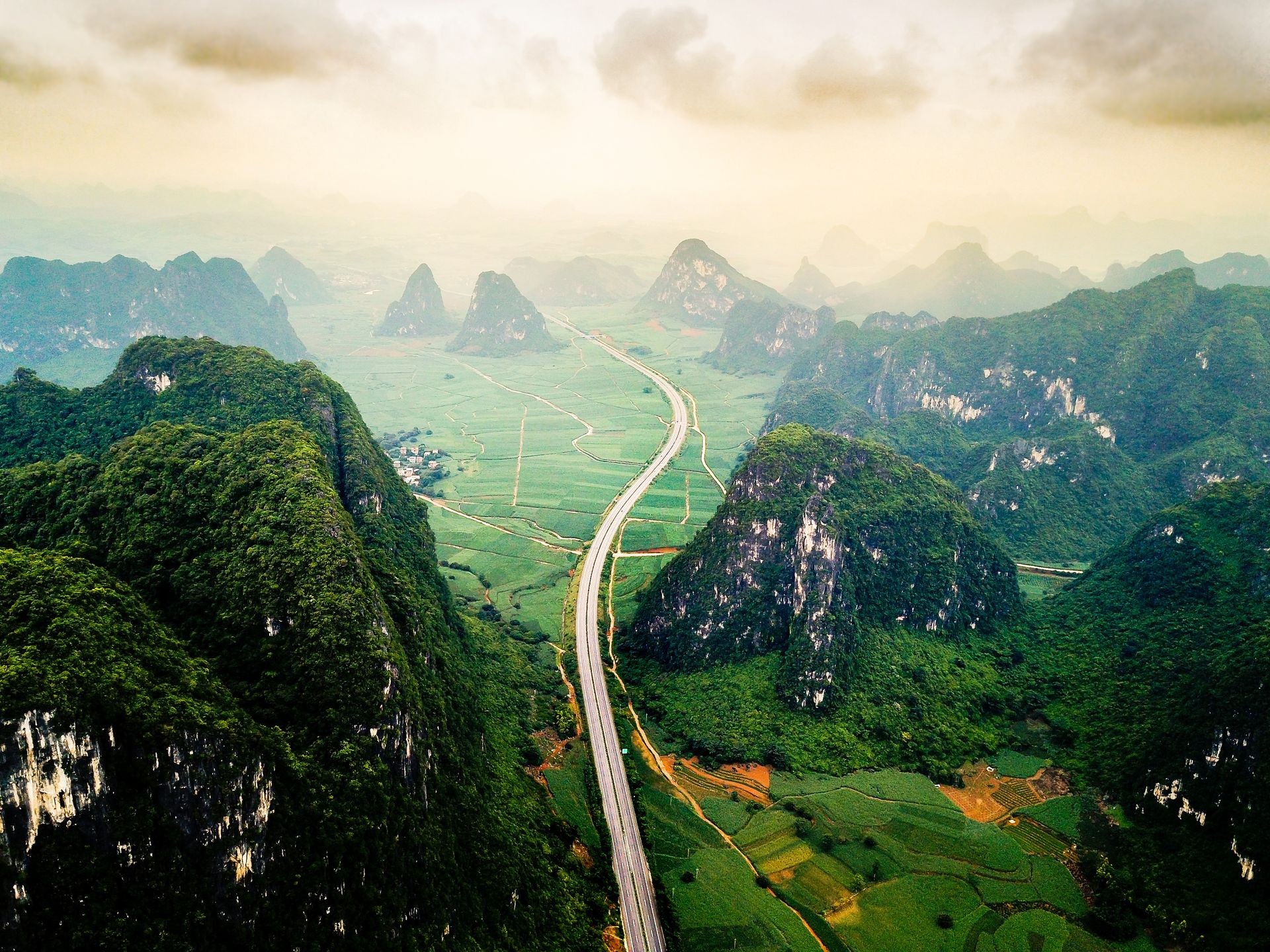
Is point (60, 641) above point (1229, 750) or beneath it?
above

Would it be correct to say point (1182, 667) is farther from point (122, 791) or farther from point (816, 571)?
point (122, 791)

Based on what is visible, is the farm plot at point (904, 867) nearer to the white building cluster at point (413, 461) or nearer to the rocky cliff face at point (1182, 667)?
the rocky cliff face at point (1182, 667)

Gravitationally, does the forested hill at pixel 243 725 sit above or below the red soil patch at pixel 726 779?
above

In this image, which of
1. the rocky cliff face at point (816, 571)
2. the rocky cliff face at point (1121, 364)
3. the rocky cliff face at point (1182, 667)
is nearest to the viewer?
the rocky cliff face at point (1182, 667)

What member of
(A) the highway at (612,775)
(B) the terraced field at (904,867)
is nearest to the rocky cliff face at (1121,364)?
(A) the highway at (612,775)

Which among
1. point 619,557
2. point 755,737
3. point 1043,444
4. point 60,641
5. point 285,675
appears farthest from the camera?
point 1043,444

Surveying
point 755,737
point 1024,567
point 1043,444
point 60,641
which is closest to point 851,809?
point 755,737

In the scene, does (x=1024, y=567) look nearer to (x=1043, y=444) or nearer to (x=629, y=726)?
(x=1043, y=444)

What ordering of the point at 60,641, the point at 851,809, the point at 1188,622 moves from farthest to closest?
1. the point at 1188,622
2. the point at 851,809
3. the point at 60,641
